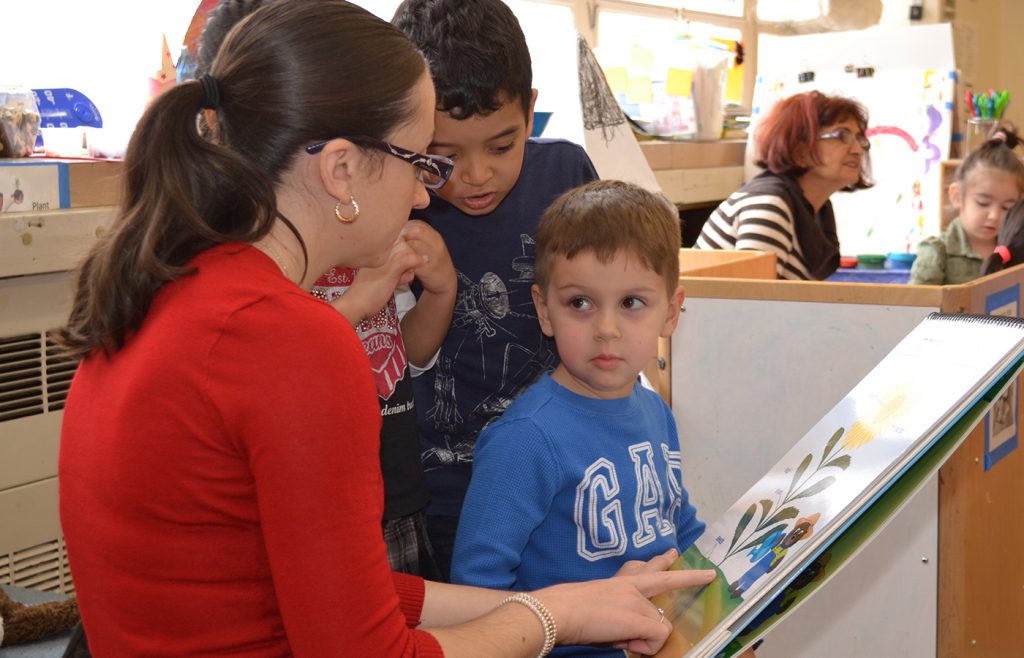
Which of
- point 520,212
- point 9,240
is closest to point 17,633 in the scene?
point 9,240

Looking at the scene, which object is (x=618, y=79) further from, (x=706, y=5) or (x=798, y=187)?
(x=706, y=5)

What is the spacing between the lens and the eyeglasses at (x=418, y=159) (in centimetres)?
89

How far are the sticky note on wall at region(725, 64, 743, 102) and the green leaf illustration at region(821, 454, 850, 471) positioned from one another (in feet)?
12.9

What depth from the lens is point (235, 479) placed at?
0.80 metres

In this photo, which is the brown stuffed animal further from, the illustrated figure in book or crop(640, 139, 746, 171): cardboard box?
crop(640, 139, 746, 171): cardboard box

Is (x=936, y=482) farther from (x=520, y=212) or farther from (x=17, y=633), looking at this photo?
(x=17, y=633)

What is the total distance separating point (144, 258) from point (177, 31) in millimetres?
1780

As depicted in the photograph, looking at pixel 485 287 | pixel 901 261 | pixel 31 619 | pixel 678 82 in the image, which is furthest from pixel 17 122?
pixel 901 261

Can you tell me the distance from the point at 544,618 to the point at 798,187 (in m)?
2.25

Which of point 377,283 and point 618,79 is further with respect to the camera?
point 618,79

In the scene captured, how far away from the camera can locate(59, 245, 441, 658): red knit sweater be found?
2.54ft

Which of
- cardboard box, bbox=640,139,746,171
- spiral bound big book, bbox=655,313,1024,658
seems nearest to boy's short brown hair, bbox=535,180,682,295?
spiral bound big book, bbox=655,313,1024,658

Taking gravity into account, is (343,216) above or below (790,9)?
below

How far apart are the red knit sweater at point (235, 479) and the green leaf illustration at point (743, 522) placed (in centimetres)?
39
